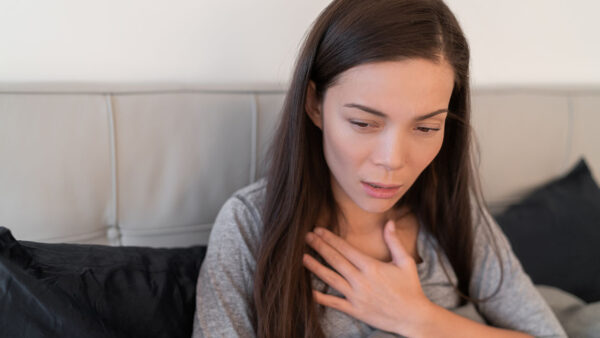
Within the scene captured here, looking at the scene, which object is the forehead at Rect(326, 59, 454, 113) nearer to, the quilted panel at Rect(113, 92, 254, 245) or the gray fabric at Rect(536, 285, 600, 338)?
the quilted panel at Rect(113, 92, 254, 245)

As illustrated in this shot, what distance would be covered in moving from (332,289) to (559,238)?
737 millimetres

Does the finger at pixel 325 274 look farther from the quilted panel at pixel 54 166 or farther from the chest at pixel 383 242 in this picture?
the quilted panel at pixel 54 166

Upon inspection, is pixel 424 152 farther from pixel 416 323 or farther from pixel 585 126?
pixel 585 126

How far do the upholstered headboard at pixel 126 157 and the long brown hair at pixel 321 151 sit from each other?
197 mm

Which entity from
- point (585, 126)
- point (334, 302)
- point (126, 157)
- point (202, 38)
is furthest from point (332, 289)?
point (585, 126)

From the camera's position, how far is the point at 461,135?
875mm

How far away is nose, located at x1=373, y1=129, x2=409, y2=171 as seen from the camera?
69 centimetres

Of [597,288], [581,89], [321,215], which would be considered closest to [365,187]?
[321,215]

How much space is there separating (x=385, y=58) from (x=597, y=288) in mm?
971

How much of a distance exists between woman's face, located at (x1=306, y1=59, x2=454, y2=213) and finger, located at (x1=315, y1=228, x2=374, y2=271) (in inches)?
4.4

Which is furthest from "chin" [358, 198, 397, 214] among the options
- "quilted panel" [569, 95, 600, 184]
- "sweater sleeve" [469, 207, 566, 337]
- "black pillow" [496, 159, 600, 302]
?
"quilted panel" [569, 95, 600, 184]

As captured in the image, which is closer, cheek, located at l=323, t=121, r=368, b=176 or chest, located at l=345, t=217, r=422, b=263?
cheek, located at l=323, t=121, r=368, b=176

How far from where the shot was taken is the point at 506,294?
0.90 m

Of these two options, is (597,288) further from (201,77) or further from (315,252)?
(201,77)
